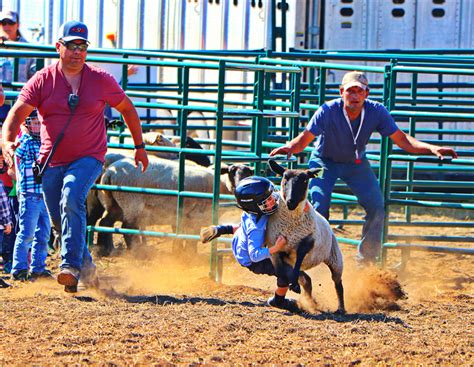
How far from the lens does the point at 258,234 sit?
646cm

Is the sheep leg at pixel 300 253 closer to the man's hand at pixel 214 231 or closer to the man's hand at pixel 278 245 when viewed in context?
the man's hand at pixel 278 245

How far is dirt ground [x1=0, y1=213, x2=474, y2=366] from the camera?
203 inches

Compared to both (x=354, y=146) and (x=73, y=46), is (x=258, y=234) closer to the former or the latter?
(x=354, y=146)

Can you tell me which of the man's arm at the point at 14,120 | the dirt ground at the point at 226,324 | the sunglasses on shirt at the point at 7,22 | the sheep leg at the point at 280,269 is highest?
the sunglasses on shirt at the point at 7,22

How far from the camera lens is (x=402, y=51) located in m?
11.5

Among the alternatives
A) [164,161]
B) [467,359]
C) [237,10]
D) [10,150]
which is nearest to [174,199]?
[164,161]

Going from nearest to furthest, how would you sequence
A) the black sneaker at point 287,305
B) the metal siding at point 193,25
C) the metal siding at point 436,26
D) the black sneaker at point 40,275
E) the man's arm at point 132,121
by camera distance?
the black sneaker at point 287,305, the man's arm at point 132,121, the black sneaker at point 40,275, the metal siding at point 436,26, the metal siding at point 193,25

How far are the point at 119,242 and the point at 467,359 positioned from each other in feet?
18.5

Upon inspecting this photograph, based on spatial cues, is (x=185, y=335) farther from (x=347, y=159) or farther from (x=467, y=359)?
(x=347, y=159)

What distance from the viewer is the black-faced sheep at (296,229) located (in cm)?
628

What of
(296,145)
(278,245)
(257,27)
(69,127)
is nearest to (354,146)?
(296,145)

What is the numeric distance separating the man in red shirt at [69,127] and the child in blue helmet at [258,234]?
3.52 ft

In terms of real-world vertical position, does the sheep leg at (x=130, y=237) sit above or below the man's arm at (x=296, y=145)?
below

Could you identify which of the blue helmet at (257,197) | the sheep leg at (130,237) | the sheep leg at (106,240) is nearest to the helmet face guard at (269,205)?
the blue helmet at (257,197)
